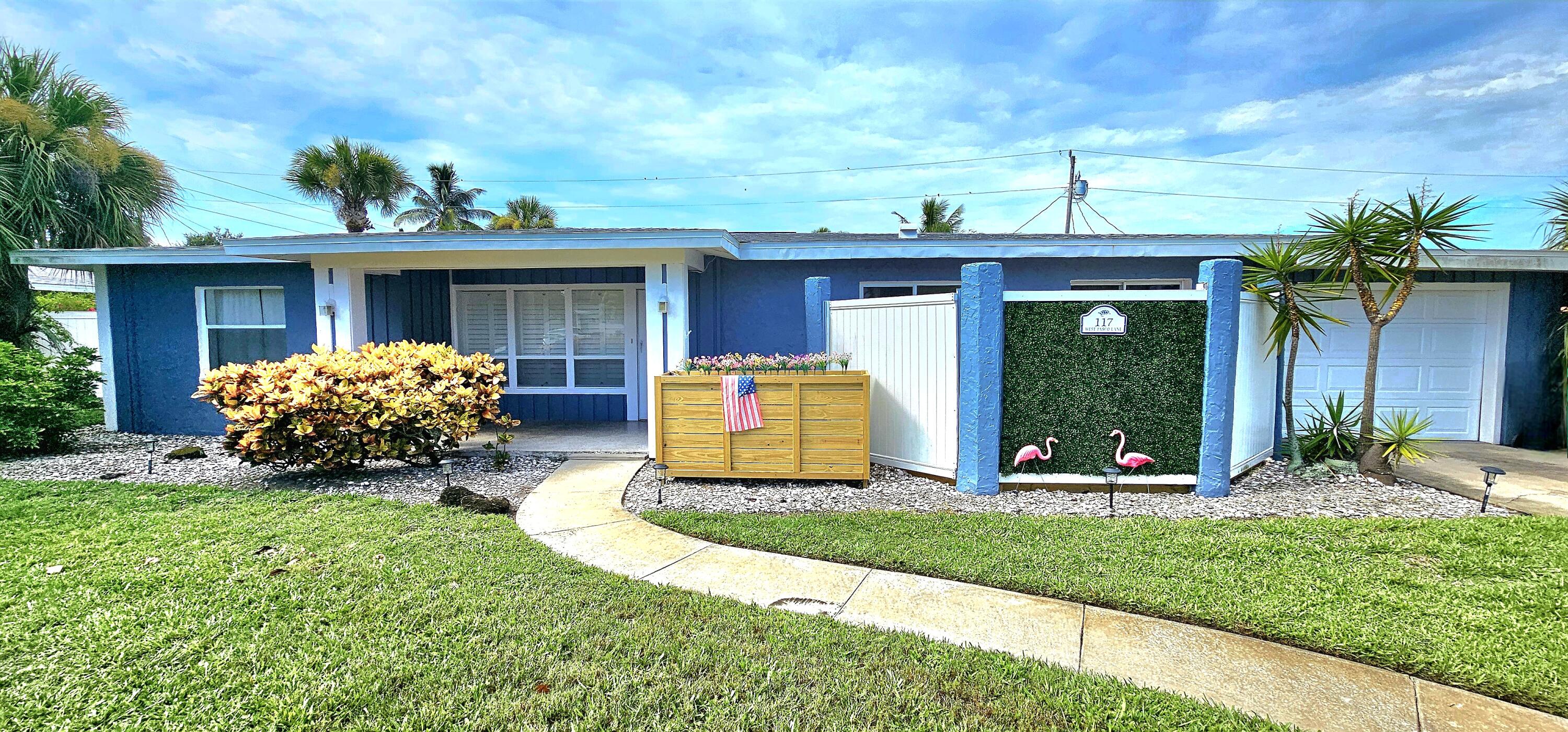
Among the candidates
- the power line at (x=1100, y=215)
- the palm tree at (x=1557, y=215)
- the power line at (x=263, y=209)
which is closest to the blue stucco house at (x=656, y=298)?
the palm tree at (x=1557, y=215)

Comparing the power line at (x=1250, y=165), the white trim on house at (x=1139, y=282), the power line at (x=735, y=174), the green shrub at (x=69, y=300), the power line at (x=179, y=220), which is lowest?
the white trim on house at (x=1139, y=282)

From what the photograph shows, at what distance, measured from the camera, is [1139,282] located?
8086mm

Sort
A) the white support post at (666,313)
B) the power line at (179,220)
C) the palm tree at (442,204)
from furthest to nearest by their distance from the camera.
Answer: the palm tree at (442,204), the power line at (179,220), the white support post at (666,313)

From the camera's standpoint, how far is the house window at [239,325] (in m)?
8.41

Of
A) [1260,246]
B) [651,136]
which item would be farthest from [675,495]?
[651,136]

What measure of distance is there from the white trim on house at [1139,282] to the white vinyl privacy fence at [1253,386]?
70.3 inches

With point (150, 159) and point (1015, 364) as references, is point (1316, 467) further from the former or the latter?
point (150, 159)

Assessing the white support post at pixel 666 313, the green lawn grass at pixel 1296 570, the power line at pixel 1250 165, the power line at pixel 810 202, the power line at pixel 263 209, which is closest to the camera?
the green lawn grass at pixel 1296 570

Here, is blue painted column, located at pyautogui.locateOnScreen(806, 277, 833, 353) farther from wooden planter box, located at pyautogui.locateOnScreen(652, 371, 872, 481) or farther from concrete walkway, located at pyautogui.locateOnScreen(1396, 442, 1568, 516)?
concrete walkway, located at pyautogui.locateOnScreen(1396, 442, 1568, 516)

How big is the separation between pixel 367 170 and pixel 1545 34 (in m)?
27.1

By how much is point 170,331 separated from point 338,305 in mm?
3137

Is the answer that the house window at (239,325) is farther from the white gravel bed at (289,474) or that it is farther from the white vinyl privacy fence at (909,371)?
the white vinyl privacy fence at (909,371)

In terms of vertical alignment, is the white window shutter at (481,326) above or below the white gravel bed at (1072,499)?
above

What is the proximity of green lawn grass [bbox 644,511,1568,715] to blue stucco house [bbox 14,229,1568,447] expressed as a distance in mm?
3400
